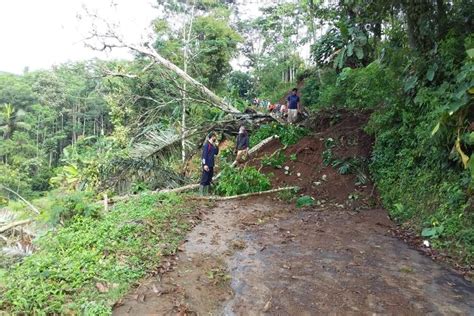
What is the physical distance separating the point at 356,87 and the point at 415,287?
7303mm

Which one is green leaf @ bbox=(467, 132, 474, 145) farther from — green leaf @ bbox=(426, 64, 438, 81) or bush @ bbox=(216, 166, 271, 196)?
bush @ bbox=(216, 166, 271, 196)

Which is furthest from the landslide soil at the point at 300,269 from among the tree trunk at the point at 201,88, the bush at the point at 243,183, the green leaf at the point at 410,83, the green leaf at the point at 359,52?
the green leaf at the point at 359,52

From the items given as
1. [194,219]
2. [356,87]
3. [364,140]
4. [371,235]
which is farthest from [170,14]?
[371,235]

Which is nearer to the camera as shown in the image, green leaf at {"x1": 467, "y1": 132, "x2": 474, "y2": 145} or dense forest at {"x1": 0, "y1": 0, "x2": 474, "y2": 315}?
dense forest at {"x1": 0, "y1": 0, "x2": 474, "y2": 315}

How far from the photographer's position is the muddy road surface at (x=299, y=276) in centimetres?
396

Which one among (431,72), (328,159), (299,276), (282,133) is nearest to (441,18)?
(431,72)

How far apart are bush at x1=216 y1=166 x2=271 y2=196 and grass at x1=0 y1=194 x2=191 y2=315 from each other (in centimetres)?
250

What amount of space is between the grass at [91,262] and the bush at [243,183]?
250cm

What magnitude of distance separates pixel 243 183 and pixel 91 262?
517 centimetres

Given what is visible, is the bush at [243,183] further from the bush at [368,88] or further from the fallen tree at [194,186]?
the bush at [368,88]

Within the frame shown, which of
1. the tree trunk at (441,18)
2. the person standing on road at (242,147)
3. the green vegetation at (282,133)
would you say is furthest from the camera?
the green vegetation at (282,133)

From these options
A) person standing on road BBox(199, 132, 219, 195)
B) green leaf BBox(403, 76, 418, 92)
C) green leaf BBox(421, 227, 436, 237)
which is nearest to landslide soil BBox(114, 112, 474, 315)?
green leaf BBox(421, 227, 436, 237)

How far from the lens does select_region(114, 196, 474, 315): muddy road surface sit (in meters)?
3.96

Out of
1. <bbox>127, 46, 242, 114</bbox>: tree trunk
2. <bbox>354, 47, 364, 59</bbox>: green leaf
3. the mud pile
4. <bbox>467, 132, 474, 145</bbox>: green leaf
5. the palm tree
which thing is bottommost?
→ the palm tree
